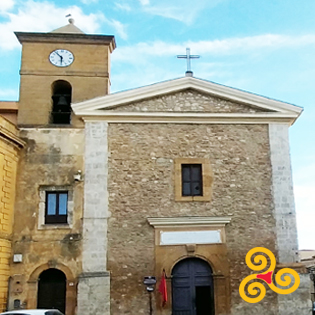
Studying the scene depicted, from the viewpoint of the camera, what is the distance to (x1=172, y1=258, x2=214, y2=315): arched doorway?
14.1 meters

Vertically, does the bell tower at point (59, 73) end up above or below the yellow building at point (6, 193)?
above

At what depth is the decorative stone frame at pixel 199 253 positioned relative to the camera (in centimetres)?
1402

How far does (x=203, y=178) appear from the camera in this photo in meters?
14.9

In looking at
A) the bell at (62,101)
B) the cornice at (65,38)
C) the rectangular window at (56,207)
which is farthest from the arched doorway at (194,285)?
the cornice at (65,38)

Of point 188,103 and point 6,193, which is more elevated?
point 188,103

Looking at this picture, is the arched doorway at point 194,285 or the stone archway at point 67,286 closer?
the stone archway at point 67,286

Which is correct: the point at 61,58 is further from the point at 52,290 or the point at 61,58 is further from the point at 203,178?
the point at 52,290

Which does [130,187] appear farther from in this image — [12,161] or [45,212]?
[12,161]

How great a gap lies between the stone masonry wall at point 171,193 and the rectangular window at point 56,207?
1476 mm

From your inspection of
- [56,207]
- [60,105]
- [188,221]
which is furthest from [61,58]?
[188,221]

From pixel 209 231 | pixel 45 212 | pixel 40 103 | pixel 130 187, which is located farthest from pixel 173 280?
pixel 40 103

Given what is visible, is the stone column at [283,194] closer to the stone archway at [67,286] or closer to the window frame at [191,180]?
the window frame at [191,180]

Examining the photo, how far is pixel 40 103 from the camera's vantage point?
15766 mm

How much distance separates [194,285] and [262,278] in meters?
2.06
